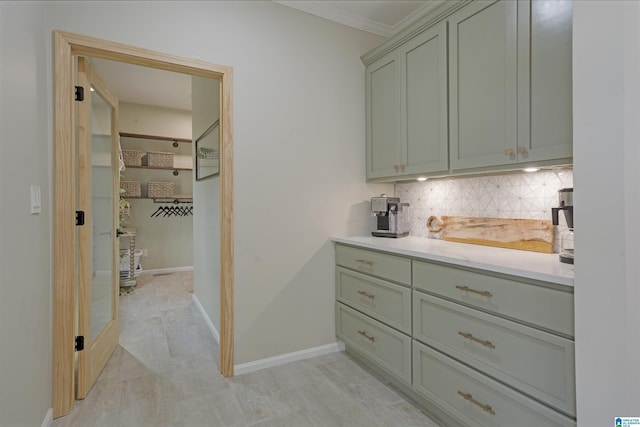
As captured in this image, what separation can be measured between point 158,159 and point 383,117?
4.23m

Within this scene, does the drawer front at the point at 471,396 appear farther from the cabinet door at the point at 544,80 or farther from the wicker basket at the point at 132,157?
the wicker basket at the point at 132,157

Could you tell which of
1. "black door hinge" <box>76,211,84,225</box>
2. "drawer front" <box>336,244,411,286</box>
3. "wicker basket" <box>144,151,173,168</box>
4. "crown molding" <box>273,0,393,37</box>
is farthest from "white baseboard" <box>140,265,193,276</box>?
"crown molding" <box>273,0,393,37</box>

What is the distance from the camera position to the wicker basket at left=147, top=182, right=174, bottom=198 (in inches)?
215

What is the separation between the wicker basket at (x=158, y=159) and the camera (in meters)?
5.45

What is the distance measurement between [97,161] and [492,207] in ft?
9.17

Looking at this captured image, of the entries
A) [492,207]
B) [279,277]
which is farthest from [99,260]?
[492,207]

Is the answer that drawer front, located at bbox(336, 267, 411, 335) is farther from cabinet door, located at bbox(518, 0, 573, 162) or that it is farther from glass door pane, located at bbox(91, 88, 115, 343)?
glass door pane, located at bbox(91, 88, 115, 343)

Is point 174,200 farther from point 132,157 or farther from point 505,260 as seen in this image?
point 505,260

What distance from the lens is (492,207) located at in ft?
7.29

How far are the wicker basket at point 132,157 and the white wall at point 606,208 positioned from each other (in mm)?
5610

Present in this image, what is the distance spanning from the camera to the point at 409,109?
239 centimetres

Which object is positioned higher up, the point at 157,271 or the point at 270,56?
the point at 270,56

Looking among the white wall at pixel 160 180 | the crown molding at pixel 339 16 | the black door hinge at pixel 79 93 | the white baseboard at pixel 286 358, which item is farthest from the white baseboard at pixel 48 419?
the white wall at pixel 160 180

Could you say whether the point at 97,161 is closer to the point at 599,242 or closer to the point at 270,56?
the point at 270,56
